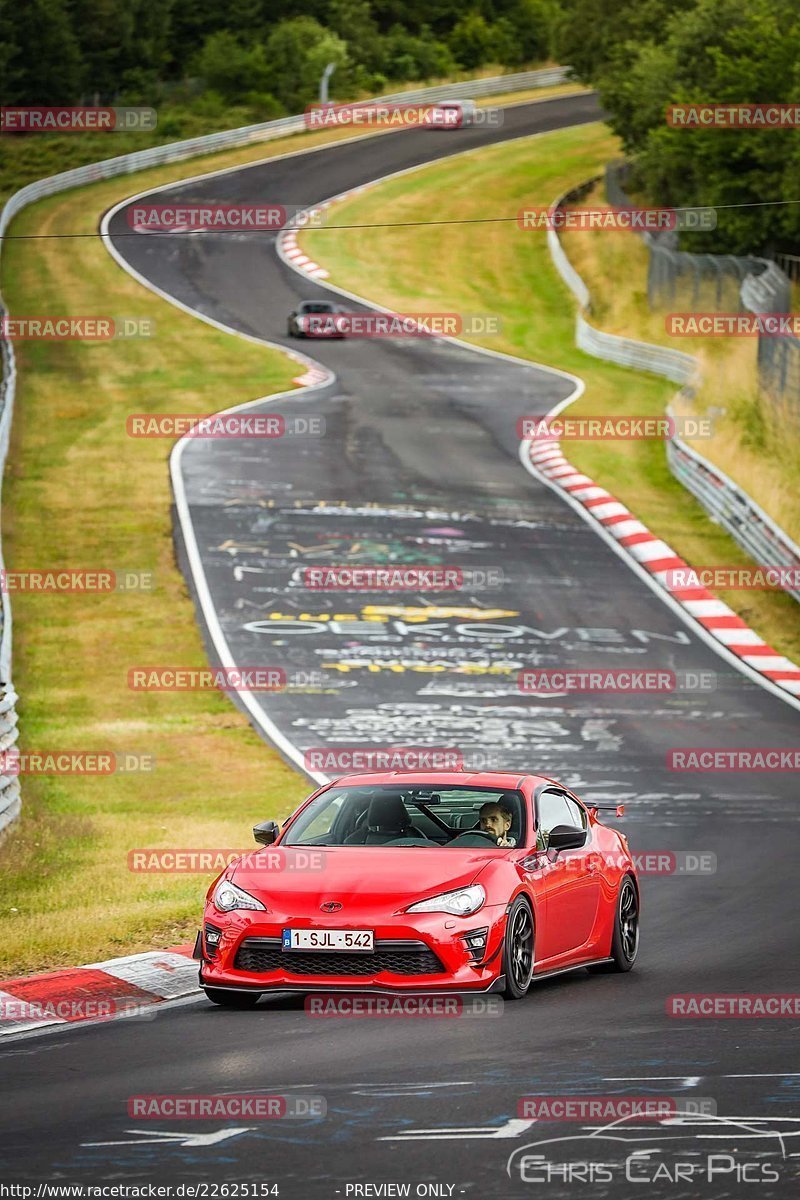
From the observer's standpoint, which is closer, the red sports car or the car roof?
the red sports car

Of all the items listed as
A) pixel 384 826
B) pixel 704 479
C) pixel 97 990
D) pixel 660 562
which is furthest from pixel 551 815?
pixel 704 479

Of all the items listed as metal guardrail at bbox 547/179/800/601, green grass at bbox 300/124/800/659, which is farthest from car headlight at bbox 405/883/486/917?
green grass at bbox 300/124/800/659

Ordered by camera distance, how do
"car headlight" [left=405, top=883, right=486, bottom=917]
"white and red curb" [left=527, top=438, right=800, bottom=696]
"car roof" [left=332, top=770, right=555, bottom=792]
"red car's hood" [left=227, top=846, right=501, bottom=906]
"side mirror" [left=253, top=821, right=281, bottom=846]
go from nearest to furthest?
"car headlight" [left=405, top=883, right=486, bottom=917]
"red car's hood" [left=227, top=846, right=501, bottom=906]
"side mirror" [left=253, top=821, right=281, bottom=846]
"car roof" [left=332, top=770, right=555, bottom=792]
"white and red curb" [left=527, top=438, right=800, bottom=696]

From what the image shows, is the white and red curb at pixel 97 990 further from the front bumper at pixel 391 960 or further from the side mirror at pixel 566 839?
the side mirror at pixel 566 839

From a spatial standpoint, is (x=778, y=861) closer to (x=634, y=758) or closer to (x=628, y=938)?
(x=628, y=938)

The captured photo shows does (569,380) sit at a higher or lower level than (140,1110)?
lower

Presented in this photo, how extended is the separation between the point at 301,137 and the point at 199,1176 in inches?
3031

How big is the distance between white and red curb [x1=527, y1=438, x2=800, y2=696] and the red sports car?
44.6 ft

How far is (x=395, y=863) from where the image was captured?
10.5 meters

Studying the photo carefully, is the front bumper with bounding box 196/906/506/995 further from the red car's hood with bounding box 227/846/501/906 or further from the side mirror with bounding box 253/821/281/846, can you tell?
the side mirror with bounding box 253/821/281/846

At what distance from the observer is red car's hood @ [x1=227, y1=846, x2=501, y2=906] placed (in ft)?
33.2

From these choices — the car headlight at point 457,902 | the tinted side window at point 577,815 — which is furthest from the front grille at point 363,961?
the tinted side window at point 577,815

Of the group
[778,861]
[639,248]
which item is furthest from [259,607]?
[639,248]

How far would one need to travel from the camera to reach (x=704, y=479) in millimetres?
35062
